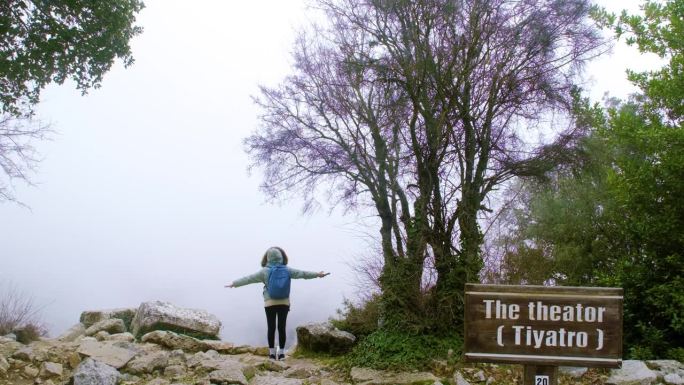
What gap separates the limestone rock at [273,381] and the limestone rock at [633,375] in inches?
158

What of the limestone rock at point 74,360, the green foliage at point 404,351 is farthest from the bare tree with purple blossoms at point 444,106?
the limestone rock at point 74,360

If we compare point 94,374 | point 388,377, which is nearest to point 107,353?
point 94,374

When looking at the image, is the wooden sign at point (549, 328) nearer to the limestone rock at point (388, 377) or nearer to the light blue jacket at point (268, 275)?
the limestone rock at point (388, 377)

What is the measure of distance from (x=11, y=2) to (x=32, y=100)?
1670 mm

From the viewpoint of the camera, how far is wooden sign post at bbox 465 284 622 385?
5.06m

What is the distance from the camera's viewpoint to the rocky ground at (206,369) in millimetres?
7957

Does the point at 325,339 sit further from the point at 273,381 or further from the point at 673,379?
the point at 673,379

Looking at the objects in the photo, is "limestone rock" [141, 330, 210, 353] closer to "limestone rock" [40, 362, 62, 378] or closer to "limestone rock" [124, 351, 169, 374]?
"limestone rock" [124, 351, 169, 374]

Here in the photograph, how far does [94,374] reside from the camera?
7641 mm

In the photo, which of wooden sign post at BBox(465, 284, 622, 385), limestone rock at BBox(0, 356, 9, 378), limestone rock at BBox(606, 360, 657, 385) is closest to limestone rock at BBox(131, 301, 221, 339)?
limestone rock at BBox(0, 356, 9, 378)

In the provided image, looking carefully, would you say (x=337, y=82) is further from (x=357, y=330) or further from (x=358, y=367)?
(x=358, y=367)

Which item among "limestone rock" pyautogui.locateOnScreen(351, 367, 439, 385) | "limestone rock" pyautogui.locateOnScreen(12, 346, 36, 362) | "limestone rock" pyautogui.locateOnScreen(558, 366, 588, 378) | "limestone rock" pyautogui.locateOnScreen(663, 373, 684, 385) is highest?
"limestone rock" pyautogui.locateOnScreen(663, 373, 684, 385)

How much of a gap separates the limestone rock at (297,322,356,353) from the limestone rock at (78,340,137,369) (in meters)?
2.84

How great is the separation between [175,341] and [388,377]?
3800 millimetres
